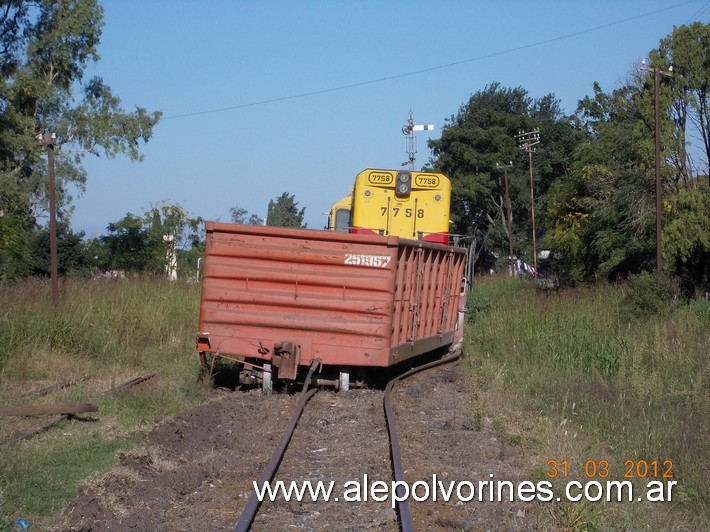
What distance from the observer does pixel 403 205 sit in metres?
17.6

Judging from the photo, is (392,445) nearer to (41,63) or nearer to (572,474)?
(572,474)

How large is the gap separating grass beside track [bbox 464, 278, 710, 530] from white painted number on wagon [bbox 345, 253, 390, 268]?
2378 millimetres

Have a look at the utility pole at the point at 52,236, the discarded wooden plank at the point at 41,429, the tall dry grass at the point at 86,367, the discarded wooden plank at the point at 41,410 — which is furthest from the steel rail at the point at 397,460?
the utility pole at the point at 52,236

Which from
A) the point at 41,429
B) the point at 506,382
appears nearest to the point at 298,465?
the point at 41,429

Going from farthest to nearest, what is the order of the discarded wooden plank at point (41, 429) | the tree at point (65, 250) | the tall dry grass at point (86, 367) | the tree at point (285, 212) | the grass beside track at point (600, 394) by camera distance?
the tree at point (285, 212), the tree at point (65, 250), the discarded wooden plank at point (41, 429), the tall dry grass at point (86, 367), the grass beside track at point (600, 394)

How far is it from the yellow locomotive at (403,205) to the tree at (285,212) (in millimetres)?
41521

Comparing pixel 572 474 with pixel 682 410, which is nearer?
pixel 572 474

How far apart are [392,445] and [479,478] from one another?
49.8 inches

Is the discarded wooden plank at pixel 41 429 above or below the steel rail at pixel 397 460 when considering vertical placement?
below

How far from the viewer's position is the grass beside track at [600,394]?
7449 mm

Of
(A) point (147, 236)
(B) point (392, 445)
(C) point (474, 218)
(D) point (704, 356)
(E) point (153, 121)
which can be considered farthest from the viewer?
(C) point (474, 218)

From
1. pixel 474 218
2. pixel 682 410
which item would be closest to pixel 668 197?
pixel 682 410

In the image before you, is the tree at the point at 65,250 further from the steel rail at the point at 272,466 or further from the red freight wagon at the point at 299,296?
the steel rail at the point at 272,466

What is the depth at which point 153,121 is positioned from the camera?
46.1 meters
